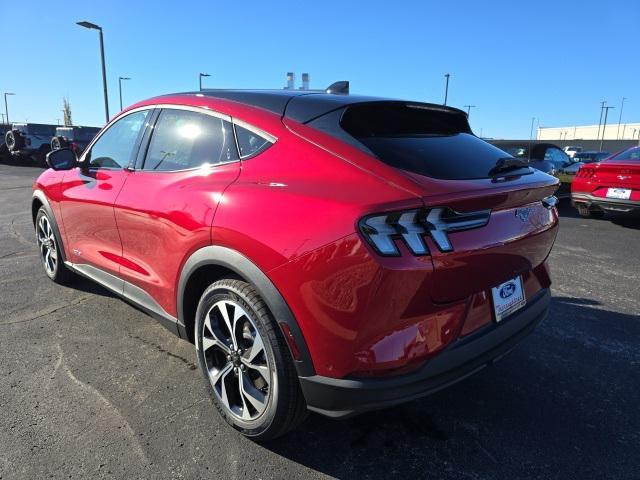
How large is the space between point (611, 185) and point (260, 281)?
24.3 ft

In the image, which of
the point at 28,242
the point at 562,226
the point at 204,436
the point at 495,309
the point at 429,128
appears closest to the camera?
the point at 495,309

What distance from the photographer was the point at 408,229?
178 centimetres

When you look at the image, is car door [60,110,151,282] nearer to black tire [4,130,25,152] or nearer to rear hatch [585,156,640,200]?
rear hatch [585,156,640,200]

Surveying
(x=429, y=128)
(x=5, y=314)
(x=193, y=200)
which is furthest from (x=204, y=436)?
(x=5, y=314)

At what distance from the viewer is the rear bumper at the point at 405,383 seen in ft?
5.99

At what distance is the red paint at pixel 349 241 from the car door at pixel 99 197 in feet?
2.70

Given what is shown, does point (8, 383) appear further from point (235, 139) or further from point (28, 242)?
point (28, 242)

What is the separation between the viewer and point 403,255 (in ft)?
5.73

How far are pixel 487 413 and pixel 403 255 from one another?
1345mm

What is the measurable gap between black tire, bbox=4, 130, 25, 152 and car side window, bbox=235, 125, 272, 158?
2443 centimetres

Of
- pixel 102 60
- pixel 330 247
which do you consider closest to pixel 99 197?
pixel 330 247

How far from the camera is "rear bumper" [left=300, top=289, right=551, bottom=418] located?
183cm

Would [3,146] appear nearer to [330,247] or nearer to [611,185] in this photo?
[611,185]

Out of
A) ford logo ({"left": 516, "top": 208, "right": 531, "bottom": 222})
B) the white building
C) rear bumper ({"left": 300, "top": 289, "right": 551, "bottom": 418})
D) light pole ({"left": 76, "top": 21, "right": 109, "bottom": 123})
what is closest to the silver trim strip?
rear bumper ({"left": 300, "top": 289, "right": 551, "bottom": 418})
